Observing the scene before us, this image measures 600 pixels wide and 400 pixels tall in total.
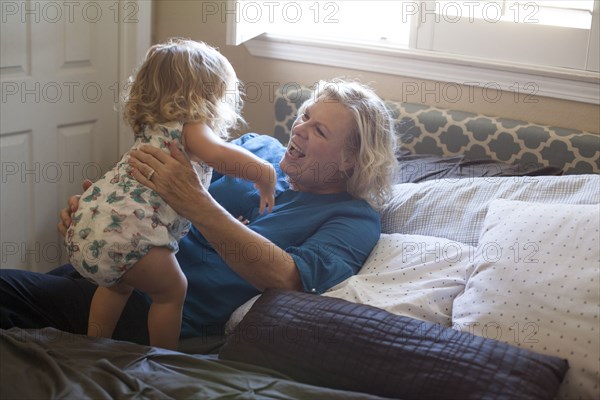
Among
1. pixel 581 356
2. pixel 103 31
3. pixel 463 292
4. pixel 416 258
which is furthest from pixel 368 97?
pixel 103 31

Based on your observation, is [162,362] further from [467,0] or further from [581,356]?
[467,0]

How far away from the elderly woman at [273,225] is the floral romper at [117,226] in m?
0.04

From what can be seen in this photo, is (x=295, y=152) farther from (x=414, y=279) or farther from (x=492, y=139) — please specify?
(x=492, y=139)

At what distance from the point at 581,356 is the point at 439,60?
1469mm

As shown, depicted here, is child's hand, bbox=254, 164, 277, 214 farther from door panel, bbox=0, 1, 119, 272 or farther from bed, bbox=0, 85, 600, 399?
door panel, bbox=0, 1, 119, 272

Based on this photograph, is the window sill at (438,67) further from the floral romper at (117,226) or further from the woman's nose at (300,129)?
the floral romper at (117,226)

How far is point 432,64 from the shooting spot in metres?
2.92

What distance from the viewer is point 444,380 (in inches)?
61.7

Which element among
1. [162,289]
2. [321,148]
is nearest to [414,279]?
[321,148]

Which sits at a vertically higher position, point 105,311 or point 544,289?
point 544,289

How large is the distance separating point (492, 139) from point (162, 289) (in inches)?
49.3

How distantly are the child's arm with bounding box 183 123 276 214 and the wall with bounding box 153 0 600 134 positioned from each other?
1.12 m

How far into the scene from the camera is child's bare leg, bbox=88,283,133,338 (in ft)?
6.65

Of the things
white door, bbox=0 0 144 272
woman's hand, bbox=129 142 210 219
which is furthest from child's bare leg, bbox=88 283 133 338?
white door, bbox=0 0 144 272
